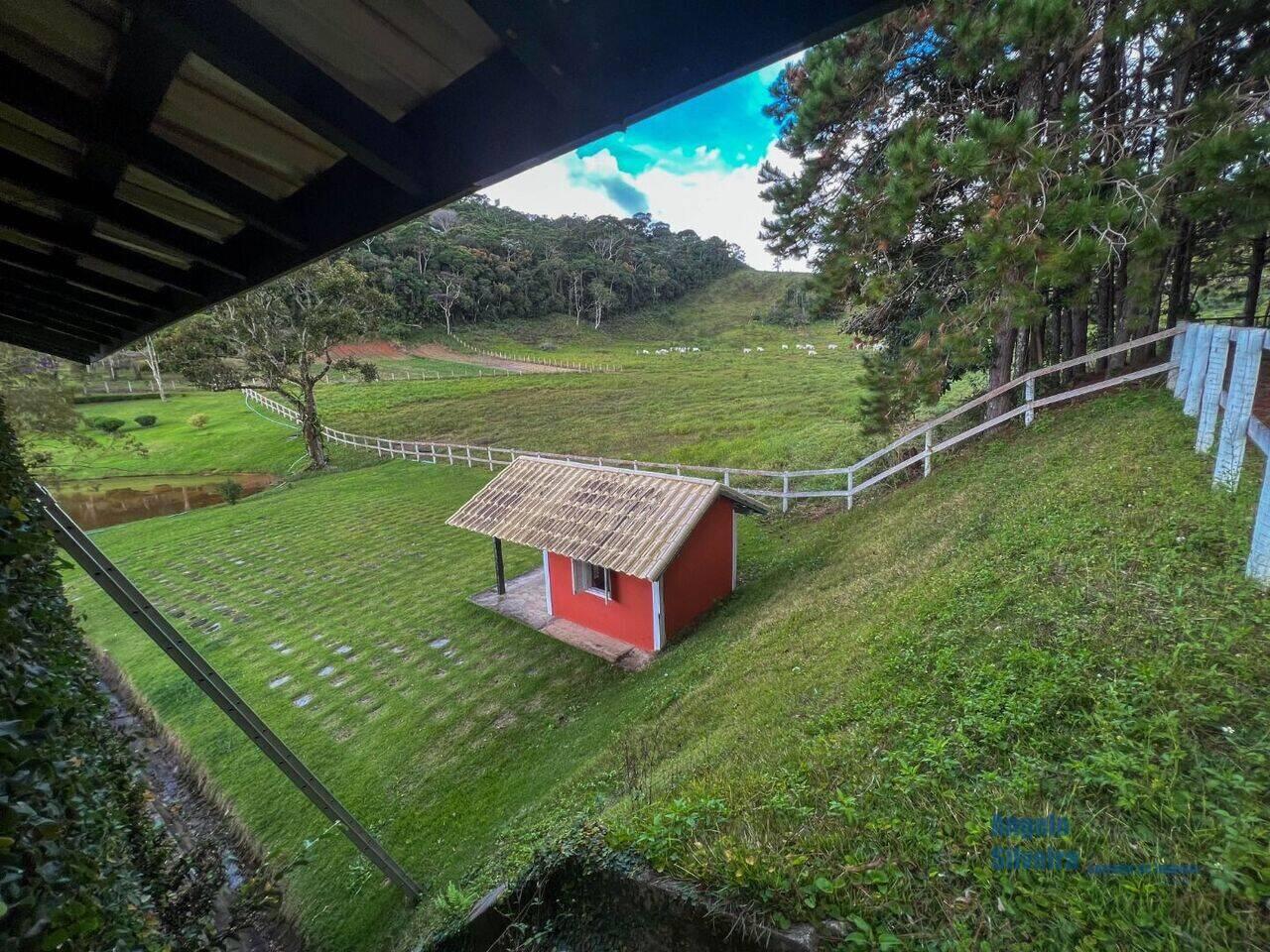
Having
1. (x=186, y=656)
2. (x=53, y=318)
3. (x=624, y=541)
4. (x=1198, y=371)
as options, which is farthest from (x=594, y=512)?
(x=1198, y=371)

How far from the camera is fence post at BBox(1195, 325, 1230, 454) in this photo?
576 centimetres

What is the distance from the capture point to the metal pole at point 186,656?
12.5 ft

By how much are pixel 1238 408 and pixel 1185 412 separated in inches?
120

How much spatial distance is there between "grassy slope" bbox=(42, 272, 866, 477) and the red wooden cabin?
6.83m

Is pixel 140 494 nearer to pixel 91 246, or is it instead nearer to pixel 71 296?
pixel 71 296

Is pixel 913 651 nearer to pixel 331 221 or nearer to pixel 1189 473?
pixel 1189 473

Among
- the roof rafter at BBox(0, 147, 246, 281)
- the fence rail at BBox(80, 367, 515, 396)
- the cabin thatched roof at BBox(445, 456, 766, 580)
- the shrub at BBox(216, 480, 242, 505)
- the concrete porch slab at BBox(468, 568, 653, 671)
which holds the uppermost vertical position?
the roof rafter at BBox(0, 147, 246, 281)

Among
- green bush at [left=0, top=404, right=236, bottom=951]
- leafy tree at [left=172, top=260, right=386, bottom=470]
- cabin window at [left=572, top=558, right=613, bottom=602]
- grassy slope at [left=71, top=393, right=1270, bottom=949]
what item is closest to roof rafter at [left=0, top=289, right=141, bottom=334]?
green bush at [left=0, top=404, right=236, bottom=951]

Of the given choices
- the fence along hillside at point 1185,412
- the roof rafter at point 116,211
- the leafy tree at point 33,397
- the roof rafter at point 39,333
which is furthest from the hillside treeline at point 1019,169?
the leafy tree at point 33,397

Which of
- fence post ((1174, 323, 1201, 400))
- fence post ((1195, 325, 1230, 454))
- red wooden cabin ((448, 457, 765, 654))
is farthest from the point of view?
red wooden cabin ((448, 457, 765, 654))

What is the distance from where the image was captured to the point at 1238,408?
16.2ft

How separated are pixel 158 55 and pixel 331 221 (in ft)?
3.26

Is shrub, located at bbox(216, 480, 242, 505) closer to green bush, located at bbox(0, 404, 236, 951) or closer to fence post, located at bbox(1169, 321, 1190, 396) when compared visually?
green bush, located at bbox(0, 404, 236, 951)

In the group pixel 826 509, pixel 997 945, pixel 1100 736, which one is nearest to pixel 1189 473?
pixel 1100 736
